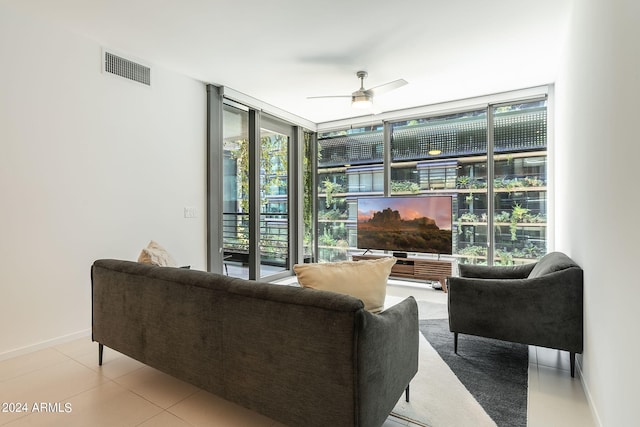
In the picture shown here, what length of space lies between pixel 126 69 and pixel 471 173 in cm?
435

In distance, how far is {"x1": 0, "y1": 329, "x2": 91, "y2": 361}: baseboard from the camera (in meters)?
2.48

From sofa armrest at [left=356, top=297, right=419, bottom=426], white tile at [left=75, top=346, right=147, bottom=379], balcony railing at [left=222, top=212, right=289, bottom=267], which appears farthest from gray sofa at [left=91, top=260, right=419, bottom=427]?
balcony railing at [left=222, top=212, right=289, bottom=267]

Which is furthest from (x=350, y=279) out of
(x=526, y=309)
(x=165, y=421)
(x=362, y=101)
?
(x=362, y=101)

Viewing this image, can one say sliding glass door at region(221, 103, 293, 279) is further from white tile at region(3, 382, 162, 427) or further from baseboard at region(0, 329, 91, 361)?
white tile at region(3, 382, 162, 427)

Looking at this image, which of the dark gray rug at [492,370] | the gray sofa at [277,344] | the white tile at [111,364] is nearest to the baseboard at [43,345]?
the white tile at [111,364]

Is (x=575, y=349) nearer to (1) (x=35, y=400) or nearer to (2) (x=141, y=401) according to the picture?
(2) (x=141, y=401)

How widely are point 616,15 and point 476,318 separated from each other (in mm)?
1924

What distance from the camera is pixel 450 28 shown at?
9.07ft

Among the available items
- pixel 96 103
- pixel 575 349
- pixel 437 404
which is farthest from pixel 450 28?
pixel 96 103

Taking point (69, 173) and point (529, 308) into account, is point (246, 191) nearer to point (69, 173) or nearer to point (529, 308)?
point (69, 173)

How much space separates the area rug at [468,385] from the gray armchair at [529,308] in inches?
8.5

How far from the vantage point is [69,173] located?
9.28 ft

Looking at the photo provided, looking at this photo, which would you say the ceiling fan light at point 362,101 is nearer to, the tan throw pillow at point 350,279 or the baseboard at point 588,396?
the tan throw pillow at point 350,279

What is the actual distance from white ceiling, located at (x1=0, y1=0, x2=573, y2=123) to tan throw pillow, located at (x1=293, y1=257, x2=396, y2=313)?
1998 millimetres
